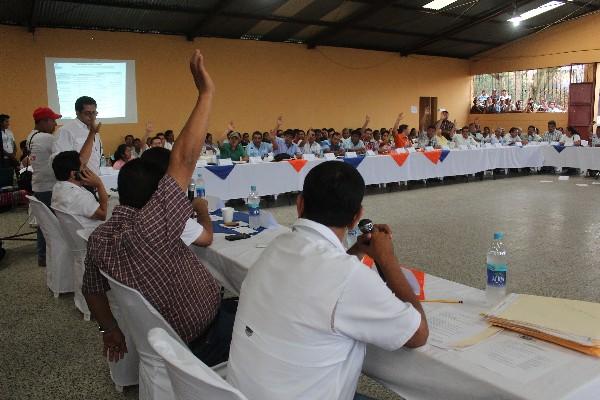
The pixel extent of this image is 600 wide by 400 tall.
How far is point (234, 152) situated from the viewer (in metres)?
7.70

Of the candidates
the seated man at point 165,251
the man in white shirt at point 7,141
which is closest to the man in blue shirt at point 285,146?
the man in white shirt at point 7,141

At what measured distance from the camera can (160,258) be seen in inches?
59.4

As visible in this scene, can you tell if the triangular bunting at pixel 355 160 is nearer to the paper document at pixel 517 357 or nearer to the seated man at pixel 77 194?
the seated man at pixel 77 194

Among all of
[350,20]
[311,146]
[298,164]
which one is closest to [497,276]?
[298,164]

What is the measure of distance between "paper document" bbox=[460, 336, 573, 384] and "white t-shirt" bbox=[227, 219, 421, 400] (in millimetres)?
237

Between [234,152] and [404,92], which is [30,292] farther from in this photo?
[404,92]

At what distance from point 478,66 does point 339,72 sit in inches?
214

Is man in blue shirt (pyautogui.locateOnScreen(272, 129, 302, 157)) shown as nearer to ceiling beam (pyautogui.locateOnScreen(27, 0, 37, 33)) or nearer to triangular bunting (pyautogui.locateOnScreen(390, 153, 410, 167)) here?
triangular bunting (pyautogui.locateOnScreen(390, 153, 410, 167))

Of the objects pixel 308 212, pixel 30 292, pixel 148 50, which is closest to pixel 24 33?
pixel 148 50

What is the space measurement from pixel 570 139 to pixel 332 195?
10772mm

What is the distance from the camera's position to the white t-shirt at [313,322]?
1.00 m

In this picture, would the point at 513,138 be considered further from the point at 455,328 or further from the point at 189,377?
the point at 189,377

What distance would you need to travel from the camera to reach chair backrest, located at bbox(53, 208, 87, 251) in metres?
2.83

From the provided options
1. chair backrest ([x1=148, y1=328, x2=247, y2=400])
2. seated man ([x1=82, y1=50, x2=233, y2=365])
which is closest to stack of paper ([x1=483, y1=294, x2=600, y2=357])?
chair backrest ([x1=148, y1=328, x2=247, y2=400])
